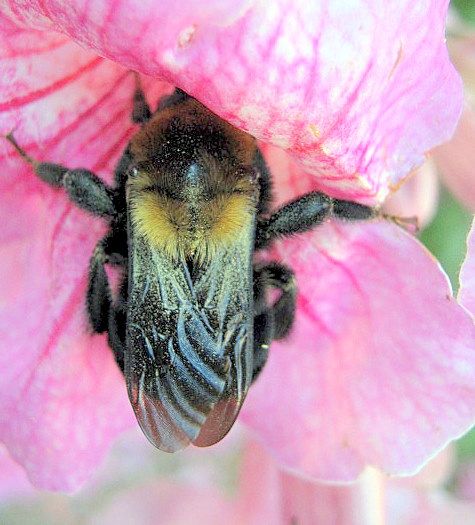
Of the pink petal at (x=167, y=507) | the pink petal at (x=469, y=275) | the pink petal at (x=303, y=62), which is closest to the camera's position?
the pink petal at (x=303, y=62)

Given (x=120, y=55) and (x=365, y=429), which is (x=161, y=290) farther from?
(x=365, y=429)

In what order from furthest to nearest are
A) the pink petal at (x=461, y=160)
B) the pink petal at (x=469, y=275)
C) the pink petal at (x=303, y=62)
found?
the pink petal at (x=461, y=160), the pink petal at (x=469, y=275), the pink petal at (x=303, y=62)

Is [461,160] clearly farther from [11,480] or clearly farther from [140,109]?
[11,480]

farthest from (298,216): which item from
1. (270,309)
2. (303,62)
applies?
(303,62)

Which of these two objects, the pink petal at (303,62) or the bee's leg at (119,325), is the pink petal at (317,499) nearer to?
the bee's leg at (119,325)

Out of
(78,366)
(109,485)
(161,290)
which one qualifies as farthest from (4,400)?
(109,485)

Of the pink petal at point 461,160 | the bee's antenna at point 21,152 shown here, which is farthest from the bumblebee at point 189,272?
the pink petal at point 461,160

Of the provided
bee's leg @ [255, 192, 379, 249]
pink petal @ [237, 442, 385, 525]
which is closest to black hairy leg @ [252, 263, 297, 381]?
bee's leg @ [255, 192, 379, 249]
